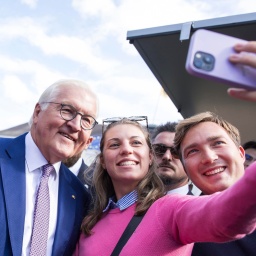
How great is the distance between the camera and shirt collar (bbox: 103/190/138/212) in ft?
6.92

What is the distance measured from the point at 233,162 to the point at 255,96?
47.3 inches

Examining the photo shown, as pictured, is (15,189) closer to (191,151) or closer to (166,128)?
(191,151)

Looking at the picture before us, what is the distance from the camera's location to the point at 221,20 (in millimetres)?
2240

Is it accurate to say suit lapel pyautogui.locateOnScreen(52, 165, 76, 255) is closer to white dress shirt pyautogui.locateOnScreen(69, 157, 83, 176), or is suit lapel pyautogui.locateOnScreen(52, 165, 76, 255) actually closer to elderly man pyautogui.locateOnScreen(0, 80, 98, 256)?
elderly man pyautogui.locateOnScreen(0, 80, 98, 256)

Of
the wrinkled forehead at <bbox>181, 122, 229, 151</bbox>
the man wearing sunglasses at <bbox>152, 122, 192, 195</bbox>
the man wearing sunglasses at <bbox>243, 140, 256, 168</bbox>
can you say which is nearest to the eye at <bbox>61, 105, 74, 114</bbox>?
the wrinkled forehead at <bbox>181, 122, 229, 151</bbox>

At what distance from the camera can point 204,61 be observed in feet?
2.54

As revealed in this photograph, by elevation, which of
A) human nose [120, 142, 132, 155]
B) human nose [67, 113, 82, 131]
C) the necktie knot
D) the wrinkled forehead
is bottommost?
the necktie knot

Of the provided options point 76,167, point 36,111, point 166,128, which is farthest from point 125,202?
point 76,167

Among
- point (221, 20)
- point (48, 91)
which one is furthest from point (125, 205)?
point (221, 20)

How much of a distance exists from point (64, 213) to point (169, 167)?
4.38ft

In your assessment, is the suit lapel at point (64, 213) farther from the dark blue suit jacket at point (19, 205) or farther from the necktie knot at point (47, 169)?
the necktie knot at point (47, 169)

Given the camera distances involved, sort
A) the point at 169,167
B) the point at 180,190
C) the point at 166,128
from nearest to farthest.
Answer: the point at 180,190 < the point at 169,167 < the point at 166,128

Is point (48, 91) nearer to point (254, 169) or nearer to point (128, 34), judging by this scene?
point (128, 34)

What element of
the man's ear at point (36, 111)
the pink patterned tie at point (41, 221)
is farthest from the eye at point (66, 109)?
the pink patterned tie at point (41, 221)
